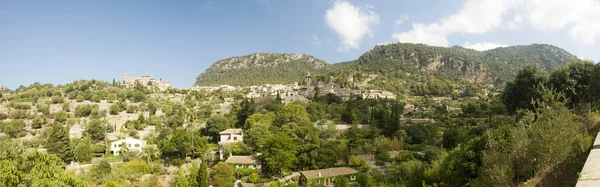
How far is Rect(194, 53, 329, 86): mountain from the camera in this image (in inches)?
5344

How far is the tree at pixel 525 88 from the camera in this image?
30711 mm

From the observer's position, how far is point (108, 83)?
10119 cm

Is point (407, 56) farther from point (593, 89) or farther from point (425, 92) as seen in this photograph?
point (593, 89)

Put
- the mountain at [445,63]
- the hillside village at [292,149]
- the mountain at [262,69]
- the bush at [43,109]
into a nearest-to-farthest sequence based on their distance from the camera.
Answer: the hillside village at [292,149]
the bush at [43,109]
the mountain at [445,63]
the mountain at [262,69]

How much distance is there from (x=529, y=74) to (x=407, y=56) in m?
118

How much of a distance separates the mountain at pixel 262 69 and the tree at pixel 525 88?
97.1 m

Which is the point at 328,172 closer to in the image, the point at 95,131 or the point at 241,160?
the point at 241,160

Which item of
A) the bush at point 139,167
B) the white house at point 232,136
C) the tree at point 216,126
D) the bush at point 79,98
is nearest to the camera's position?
the bush at point 139,167

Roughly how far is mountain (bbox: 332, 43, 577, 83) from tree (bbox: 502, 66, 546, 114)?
83288 millimetres

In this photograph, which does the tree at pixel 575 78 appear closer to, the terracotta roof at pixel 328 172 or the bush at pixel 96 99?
the terracotta roof at pixel 328 172

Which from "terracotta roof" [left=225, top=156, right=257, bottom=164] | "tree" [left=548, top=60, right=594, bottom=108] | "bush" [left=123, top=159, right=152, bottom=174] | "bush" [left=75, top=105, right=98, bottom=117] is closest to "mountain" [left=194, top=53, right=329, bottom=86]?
"bush" [left=75, top=105, right=98, bottom=117]

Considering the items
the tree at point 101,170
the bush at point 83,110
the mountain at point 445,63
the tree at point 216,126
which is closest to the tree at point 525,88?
the tree at point 216,126

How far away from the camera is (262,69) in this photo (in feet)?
513

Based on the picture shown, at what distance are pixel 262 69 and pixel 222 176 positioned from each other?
134 m
